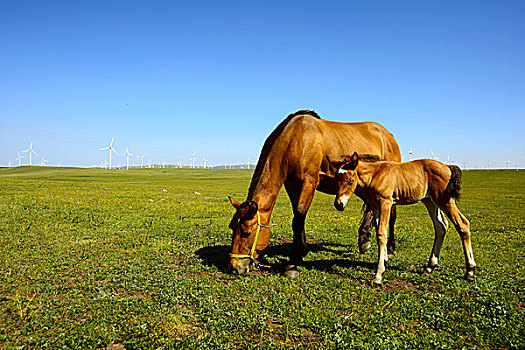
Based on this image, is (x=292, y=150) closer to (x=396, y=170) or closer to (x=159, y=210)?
(x=396, y=170)

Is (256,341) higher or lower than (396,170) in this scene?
lower

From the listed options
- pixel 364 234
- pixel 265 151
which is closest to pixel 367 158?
pixel 265 151

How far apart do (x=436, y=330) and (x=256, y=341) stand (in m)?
3.14

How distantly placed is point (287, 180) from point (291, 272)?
7.71 ft

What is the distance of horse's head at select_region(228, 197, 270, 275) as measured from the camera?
7570mm

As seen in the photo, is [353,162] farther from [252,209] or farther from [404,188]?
[252,209]

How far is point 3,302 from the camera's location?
19.2ft

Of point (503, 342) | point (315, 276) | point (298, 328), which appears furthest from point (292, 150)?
point (503, 342)

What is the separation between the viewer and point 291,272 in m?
7.81

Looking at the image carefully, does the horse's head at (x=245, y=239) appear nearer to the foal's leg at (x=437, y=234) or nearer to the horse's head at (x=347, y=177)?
the horse's head at (x=347, y=177)

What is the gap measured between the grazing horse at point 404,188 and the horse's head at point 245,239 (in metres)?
2.01

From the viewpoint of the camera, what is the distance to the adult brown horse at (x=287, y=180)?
768 centimetres

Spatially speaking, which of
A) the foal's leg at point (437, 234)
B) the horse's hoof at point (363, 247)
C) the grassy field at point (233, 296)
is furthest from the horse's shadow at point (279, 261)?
the foal's leg at point (437, 234)

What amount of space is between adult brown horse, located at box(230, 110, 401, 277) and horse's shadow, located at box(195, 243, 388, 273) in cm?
82
